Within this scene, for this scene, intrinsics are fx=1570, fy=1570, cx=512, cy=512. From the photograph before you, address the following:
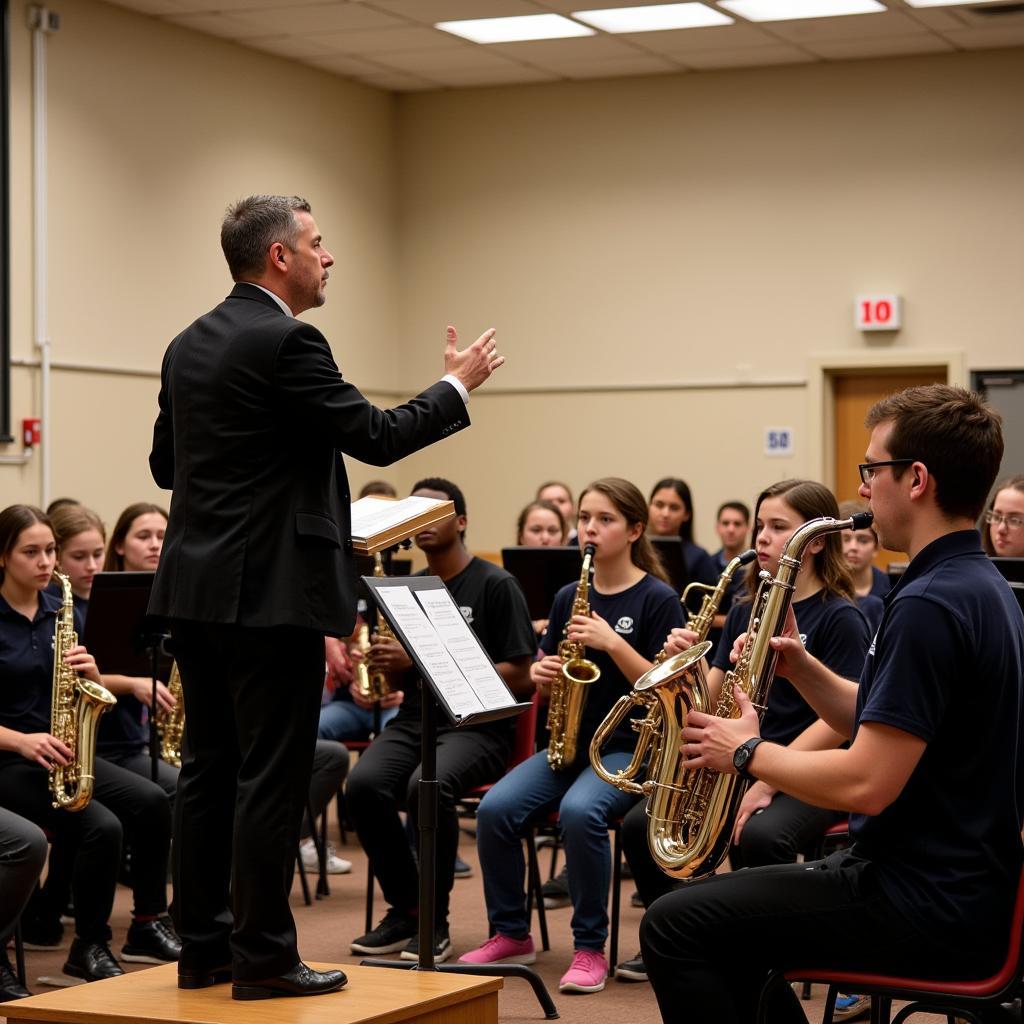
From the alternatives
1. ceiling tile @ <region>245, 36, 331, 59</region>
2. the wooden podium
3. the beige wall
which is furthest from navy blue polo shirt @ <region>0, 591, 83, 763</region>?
ceiling tile @ <region>245, 36, 331, 59</region>

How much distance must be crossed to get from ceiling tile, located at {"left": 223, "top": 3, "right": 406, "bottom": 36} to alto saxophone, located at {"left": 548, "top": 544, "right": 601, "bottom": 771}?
494cm

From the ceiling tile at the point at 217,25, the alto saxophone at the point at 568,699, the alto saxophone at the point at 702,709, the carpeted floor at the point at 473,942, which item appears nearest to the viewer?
the alto saxophone at the point at 702,709

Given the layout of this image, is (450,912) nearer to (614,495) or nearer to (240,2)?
(614,495)

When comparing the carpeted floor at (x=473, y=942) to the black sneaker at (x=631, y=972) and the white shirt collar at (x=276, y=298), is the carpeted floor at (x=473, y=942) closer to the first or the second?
the black sneaker at (x=631, y=972)

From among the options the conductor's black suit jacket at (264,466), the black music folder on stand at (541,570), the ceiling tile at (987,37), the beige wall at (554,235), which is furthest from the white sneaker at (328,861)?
the ceiling tile at (987,37)

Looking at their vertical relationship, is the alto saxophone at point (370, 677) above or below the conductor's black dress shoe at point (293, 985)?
above

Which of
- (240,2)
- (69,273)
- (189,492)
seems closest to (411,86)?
(240,2)

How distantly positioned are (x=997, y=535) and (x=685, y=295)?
5.32m

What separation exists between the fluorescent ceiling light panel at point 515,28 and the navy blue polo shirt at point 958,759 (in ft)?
22.3

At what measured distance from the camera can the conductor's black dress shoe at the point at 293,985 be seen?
2922 mm

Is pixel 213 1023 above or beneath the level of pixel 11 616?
beneath

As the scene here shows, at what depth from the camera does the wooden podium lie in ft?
9.37

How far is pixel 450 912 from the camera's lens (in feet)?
17.0

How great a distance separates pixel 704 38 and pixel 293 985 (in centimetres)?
714
